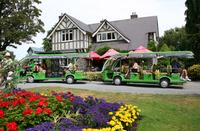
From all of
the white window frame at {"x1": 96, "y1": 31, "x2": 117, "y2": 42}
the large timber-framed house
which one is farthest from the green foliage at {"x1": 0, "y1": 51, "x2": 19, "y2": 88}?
the white window frame at {"x1": 96, "y1": 31, "x2": 117, "y2": 42}

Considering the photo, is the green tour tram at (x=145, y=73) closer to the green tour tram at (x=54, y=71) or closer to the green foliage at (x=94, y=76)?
the green tour tram at (x=54, y=71)

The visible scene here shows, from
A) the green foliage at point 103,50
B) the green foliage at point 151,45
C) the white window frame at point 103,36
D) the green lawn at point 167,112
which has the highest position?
the white window frame at point 103,36

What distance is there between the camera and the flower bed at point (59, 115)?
18.9 feet

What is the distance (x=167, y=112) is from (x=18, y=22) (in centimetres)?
3375

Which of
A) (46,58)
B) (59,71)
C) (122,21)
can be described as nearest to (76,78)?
(59,71)

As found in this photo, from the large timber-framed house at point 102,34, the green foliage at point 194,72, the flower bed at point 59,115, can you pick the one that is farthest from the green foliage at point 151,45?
the flower bed at point 59,115

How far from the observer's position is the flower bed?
576 centimetres

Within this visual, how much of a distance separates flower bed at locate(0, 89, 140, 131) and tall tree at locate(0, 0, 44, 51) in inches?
1277

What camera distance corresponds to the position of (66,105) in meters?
7.55

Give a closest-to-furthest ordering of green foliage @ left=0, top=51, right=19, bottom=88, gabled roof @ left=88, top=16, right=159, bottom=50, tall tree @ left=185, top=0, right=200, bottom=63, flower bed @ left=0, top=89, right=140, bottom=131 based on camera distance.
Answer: flower bed @ left=0, top=89, right=140, bottom=131, green foliage @ left=0, top=51, right=19, bottom=88, tall tree @ left=185, top=0, right=200, bottom=63, gabled roof @ left=88, top=16, right=159, bottom=50

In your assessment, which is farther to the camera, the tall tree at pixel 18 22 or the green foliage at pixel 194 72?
the tall tree at pixel 18 22

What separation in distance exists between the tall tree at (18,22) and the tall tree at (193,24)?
22045mm

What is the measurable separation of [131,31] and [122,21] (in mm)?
3857

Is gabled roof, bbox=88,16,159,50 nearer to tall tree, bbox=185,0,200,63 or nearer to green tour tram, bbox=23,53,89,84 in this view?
tall tree, bbox=185,0,200,63
